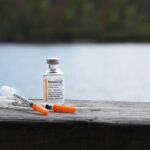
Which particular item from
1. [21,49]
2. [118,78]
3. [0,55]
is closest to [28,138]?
[118,78]

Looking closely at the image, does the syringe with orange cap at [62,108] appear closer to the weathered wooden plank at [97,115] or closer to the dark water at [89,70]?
the weathered wooden plank at [97,115]

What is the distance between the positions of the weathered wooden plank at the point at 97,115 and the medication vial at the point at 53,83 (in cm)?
11

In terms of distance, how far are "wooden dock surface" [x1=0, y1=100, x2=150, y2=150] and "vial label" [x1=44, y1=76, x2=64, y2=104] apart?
0.82 ft

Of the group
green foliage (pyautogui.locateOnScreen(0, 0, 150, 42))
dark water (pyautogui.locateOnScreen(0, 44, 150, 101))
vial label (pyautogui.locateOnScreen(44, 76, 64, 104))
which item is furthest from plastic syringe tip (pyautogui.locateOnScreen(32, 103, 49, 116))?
green foliage (pyautogui.locateOnScreen(0, 0, 150, 42))

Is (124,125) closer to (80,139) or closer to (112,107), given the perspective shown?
(80,139)

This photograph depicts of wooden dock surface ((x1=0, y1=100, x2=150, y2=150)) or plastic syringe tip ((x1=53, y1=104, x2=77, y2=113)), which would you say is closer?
wooden dock surface ((x1=0, y1=100, x2=150, y2=150))

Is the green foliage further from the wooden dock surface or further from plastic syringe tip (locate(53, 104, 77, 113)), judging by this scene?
→ the wooden dock surface

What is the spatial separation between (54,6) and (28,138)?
4664 centimetres

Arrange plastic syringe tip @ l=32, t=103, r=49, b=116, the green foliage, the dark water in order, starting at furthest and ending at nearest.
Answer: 1. the green foliage
2. the dark water
3. plastic syringe tip @ l=32, t=103, r=49, b=116

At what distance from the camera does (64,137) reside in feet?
8.45

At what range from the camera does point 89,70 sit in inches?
961

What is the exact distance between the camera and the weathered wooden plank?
8.34 feet

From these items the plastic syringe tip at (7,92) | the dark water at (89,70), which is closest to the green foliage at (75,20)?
the dark water at (89,70)

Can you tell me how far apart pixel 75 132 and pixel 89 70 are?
21872mm
